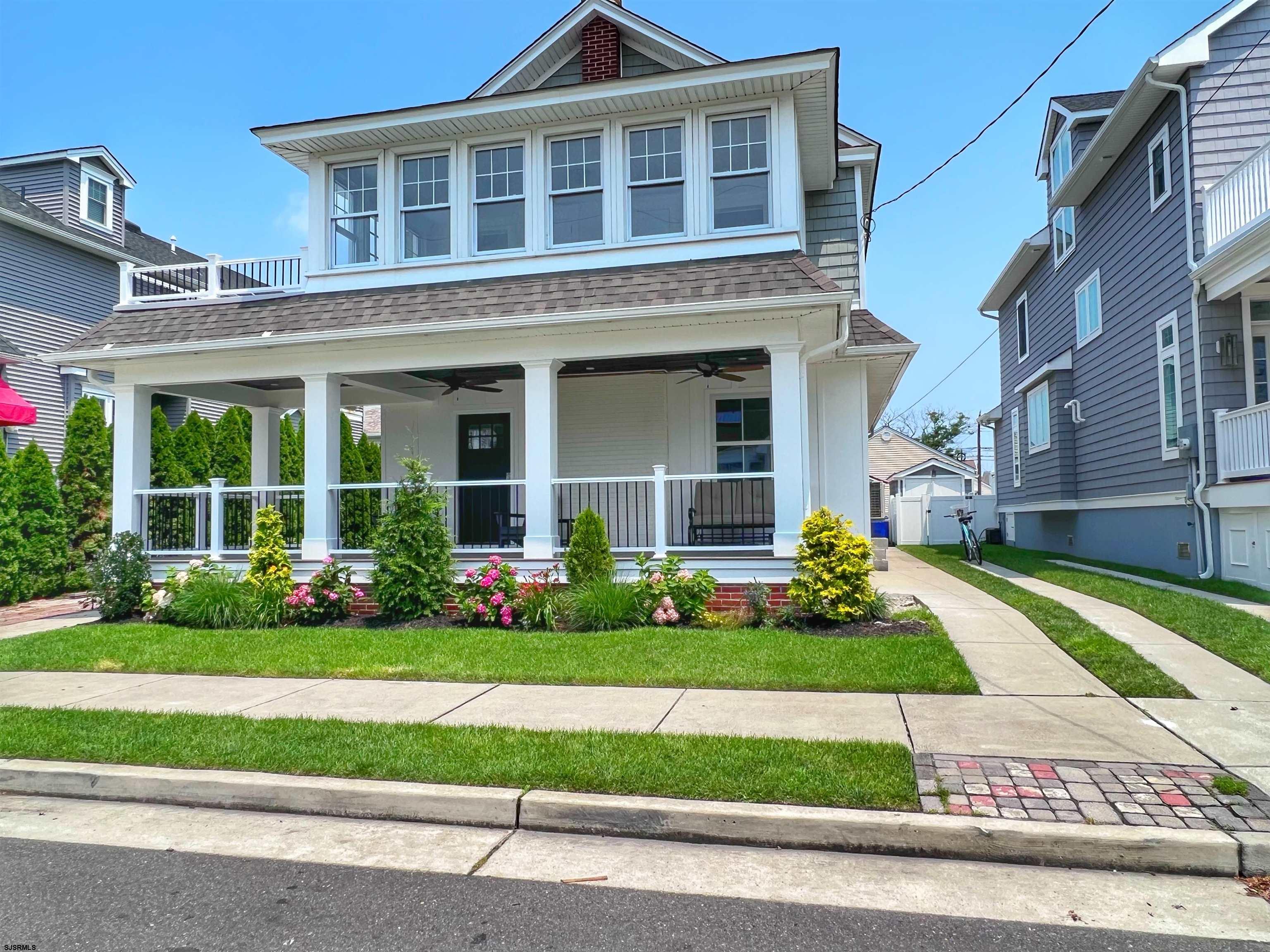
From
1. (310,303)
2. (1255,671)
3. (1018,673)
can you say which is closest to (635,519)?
(310,303)

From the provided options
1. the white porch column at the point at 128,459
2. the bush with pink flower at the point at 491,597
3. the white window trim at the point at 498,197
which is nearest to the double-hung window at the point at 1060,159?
the white window trim at the point at 498,197

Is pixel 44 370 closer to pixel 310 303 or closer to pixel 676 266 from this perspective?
pixel 310 303

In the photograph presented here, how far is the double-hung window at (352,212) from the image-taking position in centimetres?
1243

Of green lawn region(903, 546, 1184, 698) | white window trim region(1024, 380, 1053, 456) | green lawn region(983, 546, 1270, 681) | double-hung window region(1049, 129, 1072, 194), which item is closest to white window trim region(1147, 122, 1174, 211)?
double-hung window region(1049, 129, 1072, 194)

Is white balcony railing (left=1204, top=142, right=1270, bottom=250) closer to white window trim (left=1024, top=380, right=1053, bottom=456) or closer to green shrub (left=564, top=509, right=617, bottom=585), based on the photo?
white window trim (left=1024, top=380, right=1053, bottom=456)

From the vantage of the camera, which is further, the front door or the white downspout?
the front door

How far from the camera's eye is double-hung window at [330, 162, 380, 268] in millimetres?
12430

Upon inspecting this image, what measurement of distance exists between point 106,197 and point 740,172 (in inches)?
712

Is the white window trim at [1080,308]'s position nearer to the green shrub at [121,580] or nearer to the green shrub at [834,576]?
the green shrub at [834,576]

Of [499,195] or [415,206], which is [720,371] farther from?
[415,206]

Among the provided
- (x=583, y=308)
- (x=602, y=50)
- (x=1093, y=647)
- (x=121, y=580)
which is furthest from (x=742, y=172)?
(x=121, y=580)

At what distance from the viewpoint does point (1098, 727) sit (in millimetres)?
5586

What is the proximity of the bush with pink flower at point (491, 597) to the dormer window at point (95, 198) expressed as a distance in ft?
57.0

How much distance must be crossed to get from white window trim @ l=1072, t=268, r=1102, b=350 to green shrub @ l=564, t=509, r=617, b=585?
40.7 feet
